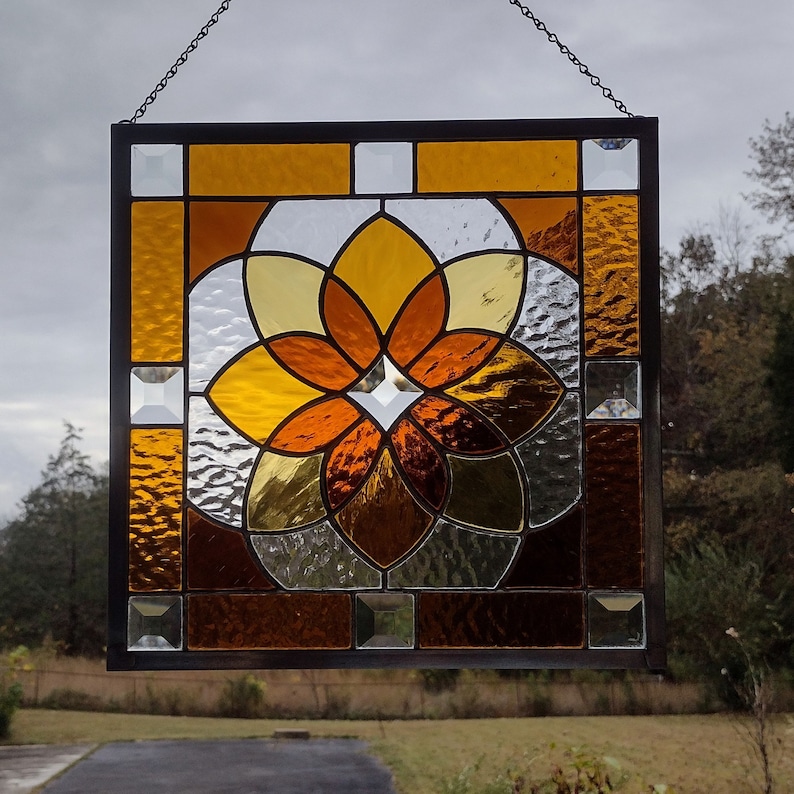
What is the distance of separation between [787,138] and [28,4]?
675 centimetres

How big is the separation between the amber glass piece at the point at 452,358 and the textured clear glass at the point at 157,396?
1.46 ft

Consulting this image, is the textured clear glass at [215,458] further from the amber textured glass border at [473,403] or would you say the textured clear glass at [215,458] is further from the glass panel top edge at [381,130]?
the glass panel top edge at [381,130]

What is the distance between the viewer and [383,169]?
176cm

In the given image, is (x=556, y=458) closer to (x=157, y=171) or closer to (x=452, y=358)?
(x=452, y=358)

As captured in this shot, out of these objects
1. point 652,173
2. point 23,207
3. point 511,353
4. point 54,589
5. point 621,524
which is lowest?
point 54,589

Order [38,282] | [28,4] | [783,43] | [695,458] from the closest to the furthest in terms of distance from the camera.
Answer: [28,4]
[783,43]
[38,282]
[695,458]

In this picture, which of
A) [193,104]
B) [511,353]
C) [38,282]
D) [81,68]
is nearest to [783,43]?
[193,104]

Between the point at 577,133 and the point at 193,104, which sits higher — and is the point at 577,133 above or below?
below

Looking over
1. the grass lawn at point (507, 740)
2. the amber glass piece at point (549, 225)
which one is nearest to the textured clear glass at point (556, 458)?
the amber glass piece at point (549, 225)

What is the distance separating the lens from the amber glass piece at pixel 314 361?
5.76ft

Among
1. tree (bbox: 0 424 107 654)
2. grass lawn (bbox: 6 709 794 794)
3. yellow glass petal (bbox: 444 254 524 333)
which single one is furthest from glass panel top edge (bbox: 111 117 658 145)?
tree (bbox: 0 424 107 654)

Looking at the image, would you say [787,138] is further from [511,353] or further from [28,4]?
[511,353]

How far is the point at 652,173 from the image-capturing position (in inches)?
68.3

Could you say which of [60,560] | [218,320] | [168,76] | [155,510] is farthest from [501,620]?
[60,560]
